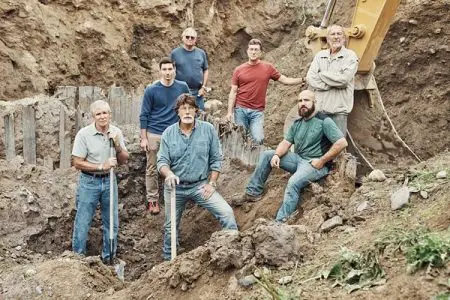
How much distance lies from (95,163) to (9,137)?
2.28m

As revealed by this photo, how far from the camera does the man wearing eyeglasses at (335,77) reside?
24.5 ft

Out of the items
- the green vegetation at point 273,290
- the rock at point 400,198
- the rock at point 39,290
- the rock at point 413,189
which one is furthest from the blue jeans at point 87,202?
the rock at point 413,189

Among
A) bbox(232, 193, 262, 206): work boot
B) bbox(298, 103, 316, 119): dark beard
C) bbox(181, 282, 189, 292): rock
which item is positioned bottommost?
bbox(232, 193, 262, 206): work boot

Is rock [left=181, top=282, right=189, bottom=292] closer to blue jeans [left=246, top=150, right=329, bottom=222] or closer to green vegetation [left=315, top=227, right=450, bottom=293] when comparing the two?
green vegetation [left=315, top=227, right=450, bottom=293]

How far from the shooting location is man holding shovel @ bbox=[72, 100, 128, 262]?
698cm

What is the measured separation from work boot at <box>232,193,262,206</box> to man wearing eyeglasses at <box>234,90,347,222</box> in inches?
24.9

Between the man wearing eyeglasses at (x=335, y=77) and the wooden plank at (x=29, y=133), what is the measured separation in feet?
12.1

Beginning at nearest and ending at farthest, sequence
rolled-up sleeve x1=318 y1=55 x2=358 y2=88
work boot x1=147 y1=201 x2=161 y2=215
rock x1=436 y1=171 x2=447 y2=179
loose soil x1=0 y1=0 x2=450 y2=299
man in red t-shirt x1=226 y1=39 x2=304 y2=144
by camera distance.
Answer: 1. loose soil x1=0 y1=0 x2=450 y2=299
2. rock x1=436 y1=171 x2=447 y2=179
3. rolled-up sleeve x1=318 y1=55 x2=358 y2=88
4. work boot x1=147 y1=201 x2=161 y2=215
5. man in red t-shirt x1=226 y1=39 x2=304 y2=144

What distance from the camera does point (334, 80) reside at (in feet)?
24.4

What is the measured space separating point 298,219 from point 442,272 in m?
2.70

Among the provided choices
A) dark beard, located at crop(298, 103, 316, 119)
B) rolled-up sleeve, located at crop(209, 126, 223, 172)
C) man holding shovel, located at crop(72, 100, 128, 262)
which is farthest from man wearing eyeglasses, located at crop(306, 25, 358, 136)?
man holding shovel, located at crop(72, 100, 128, 262)

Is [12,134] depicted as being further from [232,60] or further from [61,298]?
[232,60]

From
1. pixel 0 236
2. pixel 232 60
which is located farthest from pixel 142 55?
pixel 0 236

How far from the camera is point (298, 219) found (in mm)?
6641
